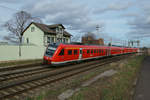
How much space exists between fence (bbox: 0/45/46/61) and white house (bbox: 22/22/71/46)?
25.7ft

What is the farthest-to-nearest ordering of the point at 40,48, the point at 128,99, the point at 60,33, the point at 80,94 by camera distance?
the point at 60,33 < the point at 40,48 < the point at 128,99 < the point at 80,94

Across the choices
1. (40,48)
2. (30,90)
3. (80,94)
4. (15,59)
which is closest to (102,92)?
(80,94)

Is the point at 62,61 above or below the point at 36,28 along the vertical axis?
below

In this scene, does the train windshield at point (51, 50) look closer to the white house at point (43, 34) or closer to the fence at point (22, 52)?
the fence at point (22, 52)

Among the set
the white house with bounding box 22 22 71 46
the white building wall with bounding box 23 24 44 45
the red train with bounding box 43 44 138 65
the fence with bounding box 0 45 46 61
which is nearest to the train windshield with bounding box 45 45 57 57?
the red train with bounding box 43 44 138 65

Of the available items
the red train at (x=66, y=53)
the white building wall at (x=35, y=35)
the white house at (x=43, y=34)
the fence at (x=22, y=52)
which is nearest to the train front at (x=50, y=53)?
the red train at (x=66, y=53)

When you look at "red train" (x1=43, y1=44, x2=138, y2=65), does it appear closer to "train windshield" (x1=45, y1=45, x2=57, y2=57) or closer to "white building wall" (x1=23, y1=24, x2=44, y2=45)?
"train windshield" (x1=45, y1=45, x2=57, y2=57)

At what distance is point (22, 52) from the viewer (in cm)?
1948

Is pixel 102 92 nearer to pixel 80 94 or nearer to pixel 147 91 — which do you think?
pixel 80 94

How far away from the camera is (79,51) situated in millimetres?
16250

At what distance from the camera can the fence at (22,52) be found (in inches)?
674

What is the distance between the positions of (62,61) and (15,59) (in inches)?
365

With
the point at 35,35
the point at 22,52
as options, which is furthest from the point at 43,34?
the point at 22,52

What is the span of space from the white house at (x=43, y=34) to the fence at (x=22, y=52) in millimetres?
7848
